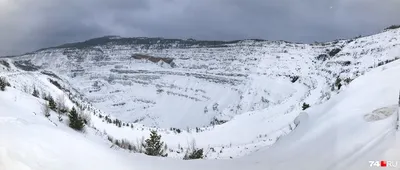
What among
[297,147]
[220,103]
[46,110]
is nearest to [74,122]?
[46,110]

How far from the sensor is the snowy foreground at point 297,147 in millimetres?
8031

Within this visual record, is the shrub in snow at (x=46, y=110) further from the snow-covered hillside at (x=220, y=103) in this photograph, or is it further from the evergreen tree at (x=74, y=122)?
the evergreen tree at (x=74, y=122)

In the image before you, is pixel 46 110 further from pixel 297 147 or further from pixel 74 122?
pixel 297 147

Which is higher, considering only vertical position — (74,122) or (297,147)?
(297,147)

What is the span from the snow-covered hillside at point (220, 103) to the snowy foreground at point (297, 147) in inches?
1.6

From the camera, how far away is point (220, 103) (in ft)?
242

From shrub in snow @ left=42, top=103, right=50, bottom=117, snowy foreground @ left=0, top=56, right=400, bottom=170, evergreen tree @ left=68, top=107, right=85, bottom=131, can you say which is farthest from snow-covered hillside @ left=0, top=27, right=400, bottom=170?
evergreen tree @ left=68, top=107, right=85, bottom=131

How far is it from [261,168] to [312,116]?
23.3ft

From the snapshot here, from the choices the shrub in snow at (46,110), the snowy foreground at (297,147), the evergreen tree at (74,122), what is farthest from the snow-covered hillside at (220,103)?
the evergreen tree at (74,122)

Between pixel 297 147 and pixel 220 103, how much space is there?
61.2 m

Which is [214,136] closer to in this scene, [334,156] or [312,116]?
[312,116]

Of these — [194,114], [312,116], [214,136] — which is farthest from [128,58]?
[312,116]

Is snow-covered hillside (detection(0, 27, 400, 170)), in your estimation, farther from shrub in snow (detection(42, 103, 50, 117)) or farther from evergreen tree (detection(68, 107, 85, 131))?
evergreen tree (detection(68, 107, 85, 131))

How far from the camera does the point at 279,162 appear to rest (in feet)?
36.2
